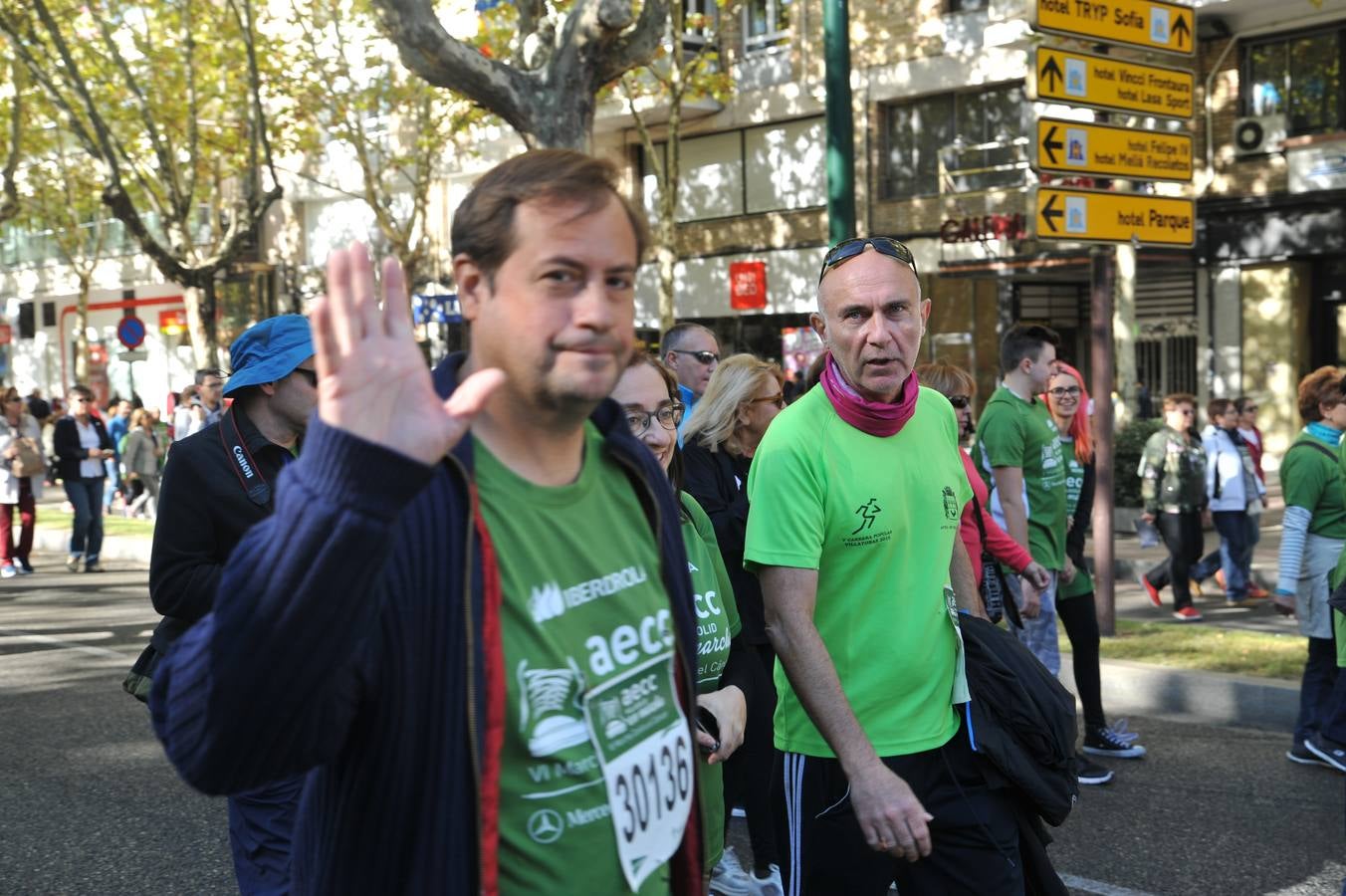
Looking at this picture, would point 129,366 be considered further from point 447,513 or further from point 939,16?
point 447,513

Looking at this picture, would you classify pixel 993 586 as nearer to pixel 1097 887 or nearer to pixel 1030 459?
pixel 1030 459

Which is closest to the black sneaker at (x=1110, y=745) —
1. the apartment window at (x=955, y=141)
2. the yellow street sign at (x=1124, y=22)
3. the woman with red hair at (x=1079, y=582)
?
the woman with red hair at (x=1079, y=582)

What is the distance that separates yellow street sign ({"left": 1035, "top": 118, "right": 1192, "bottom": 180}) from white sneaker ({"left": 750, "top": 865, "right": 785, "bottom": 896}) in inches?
223

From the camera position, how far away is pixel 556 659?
6.19ft

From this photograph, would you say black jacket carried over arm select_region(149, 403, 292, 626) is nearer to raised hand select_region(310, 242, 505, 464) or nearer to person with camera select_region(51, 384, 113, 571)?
raised hand select_region(310, 242, 505, 464)

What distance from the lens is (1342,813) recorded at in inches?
242

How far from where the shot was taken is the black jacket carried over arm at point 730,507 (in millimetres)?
4871

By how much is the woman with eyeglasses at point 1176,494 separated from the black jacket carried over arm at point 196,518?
350 inches

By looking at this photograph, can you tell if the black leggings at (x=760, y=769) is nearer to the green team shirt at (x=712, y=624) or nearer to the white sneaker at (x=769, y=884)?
the white sneaker at (x=769, y=884)

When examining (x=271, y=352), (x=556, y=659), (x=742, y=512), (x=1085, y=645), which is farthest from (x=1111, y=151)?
(x=556, y=659)

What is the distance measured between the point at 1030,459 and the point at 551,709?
5158mm

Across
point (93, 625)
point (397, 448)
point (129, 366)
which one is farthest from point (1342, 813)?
point (129, 366)

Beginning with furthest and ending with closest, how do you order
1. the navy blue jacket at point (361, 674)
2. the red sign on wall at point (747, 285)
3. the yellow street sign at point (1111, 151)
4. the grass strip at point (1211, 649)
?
the red sign on wall at point (747, 285) < the yellow street sign at point (1111, 151) < the grass strip at point (1211, 649) < the navy blue jacket at point (361, 674)

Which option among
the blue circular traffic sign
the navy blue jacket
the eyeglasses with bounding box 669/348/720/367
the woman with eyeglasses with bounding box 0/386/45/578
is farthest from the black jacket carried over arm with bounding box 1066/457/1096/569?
the blue circular traffic sign
